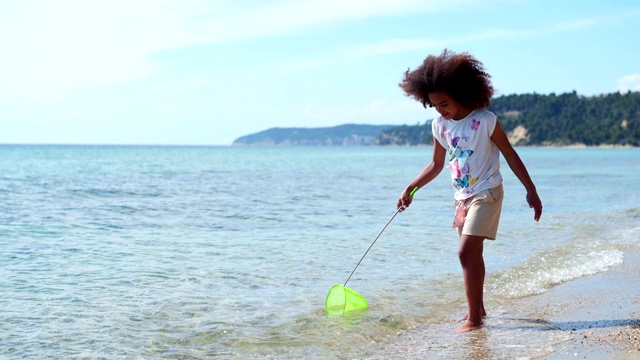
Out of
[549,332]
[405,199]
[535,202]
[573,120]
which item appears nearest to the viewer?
[549,332]

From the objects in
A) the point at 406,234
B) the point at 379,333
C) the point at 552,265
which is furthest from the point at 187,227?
the point at 379,333

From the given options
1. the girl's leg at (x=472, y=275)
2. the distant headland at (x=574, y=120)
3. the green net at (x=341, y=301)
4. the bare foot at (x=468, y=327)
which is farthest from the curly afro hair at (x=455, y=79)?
the distant headland at (x=574, y=120)

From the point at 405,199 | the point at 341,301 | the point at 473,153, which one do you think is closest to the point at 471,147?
the point at 473,153

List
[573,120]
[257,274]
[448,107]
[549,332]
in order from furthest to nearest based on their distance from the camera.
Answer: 1. [573,120]
2. [257,274]
3. [448,107]
4. [549,332]

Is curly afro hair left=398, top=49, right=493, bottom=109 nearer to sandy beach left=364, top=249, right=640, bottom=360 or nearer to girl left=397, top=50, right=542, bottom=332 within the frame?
girl left=397, top=50, right=542, bottom=332

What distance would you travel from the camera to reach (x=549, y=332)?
5074mm

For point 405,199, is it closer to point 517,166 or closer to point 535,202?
point 517,166

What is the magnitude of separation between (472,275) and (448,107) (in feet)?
3.94

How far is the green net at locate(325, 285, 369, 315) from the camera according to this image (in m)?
6.03

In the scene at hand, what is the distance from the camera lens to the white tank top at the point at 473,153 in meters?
5.19

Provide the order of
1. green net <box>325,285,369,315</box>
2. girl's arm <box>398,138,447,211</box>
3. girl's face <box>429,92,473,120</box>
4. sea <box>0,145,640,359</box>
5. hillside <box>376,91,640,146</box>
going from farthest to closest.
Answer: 1. hillside <box>376,91,640,146</box>
2. green net <box>325,285,369,315</box>
3. girl's arm <box>398,138,447,211</box>
4. girl's face <box>429,92,473,120</box>
5. sea <box>0,145,640,359</box>

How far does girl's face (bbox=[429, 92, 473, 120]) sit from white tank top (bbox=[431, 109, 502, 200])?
4cm

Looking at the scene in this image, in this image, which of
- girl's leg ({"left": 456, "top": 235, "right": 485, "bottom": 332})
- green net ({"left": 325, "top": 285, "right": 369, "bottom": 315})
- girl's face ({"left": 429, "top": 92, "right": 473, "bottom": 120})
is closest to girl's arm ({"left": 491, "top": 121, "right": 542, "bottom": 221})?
girl's face ({"left": 429, "top": 92, "right": 473, "bottom": 120})

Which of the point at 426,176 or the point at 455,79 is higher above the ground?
the point at 455,79
